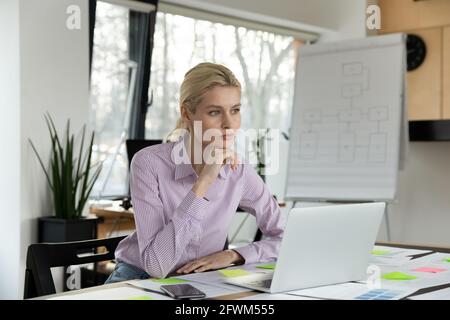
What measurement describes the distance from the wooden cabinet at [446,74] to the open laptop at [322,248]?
373 cm

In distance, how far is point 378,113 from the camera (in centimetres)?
471

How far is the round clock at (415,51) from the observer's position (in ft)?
17.1

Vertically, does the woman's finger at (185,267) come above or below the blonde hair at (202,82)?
below

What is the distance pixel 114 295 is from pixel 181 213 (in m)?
0.45

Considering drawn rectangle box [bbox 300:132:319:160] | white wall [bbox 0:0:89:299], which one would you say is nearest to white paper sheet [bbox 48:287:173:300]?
white wall [bbox 0:0:89:299]

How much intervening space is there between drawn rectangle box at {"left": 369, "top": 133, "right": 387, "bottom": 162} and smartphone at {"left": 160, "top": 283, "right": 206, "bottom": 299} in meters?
3.37

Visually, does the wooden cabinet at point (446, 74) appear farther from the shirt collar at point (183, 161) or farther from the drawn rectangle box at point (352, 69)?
the shirt collar at point (183, 161)

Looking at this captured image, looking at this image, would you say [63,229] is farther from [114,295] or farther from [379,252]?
[114,295]

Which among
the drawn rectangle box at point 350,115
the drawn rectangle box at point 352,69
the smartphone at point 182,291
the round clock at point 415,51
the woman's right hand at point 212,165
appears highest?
the round clock at point 415,51

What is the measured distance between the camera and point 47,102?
3.82m

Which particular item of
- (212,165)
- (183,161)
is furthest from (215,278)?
(183,161)

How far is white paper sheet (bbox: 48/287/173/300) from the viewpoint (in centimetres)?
139

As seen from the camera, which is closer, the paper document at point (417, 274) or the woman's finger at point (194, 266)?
the paper document at point (417, 274)

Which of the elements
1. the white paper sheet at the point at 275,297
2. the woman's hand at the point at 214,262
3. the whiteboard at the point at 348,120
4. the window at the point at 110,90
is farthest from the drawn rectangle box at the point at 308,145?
the white paper sheet at the point at 275,297
